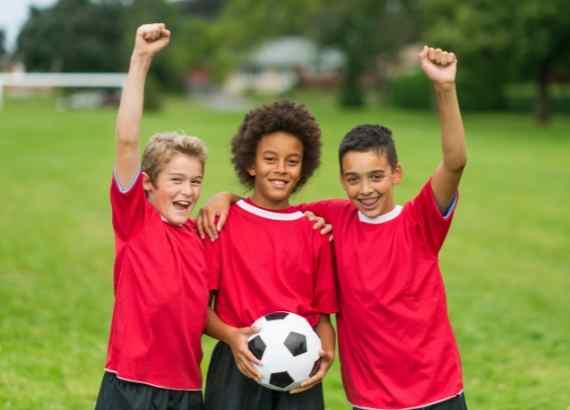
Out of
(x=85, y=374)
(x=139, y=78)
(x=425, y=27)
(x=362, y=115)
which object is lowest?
(x=85, y=374)

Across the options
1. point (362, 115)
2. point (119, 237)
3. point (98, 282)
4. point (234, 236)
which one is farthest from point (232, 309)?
point (362, 115)

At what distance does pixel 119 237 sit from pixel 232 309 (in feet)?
1.82

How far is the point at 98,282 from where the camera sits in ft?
31.4

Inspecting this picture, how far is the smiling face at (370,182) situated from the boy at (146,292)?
711 mm

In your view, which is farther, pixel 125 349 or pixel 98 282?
pixel 98 282

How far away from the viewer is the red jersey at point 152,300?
379cm

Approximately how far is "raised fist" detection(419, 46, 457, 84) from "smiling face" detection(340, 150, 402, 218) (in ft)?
1.40

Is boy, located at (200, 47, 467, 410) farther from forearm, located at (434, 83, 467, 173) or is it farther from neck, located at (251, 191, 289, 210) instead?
neck, located at (251, 191, 289, 210)

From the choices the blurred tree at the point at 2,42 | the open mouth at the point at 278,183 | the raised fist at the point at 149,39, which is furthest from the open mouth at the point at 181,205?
the blurred tree at the point at 2,42

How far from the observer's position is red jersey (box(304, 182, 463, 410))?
3865 mm

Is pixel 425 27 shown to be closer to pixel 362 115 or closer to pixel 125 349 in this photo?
pixel 362 115

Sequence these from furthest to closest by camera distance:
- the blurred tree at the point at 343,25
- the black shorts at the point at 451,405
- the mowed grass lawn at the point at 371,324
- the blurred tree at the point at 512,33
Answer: the blurred tree at the point at 343,25 < the blurred tree at the point at 512,33 < the mowed grass lawn at the point at 371,324 < the black shorts at the point at 451,405

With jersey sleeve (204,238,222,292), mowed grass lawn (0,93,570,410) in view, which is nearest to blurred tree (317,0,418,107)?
mowed grass lawn (0,93,570,410)

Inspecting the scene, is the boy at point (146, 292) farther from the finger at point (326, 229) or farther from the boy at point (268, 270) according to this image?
the finger at point (326, 229)
